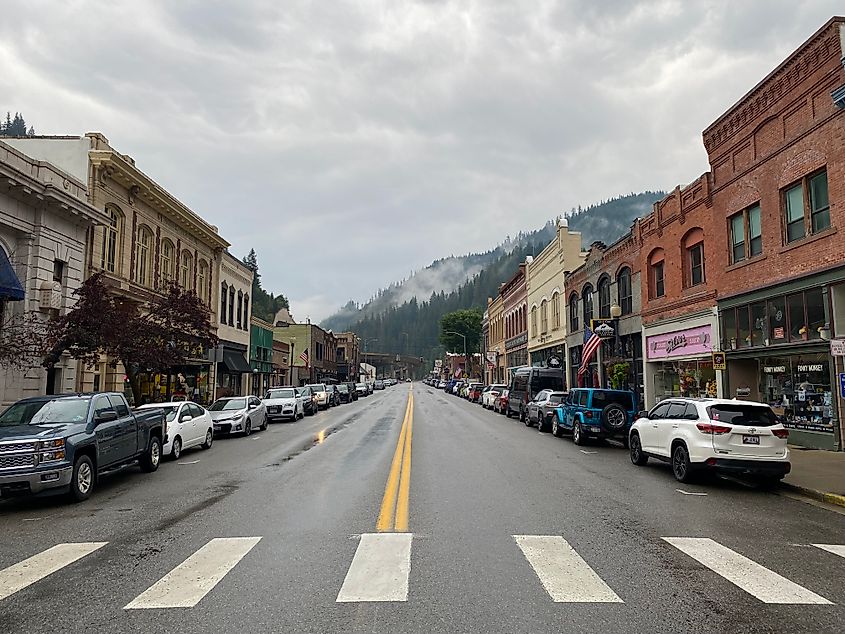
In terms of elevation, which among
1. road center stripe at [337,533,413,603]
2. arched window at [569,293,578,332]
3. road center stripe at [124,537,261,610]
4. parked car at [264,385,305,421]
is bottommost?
road center stripe at [124,537,261,610]

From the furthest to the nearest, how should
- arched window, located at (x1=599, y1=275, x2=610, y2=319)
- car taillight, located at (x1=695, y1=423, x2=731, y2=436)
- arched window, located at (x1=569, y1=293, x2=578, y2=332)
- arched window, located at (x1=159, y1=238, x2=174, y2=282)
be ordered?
arched window, located at (x1=569, y1=293, x2=578, y2=332) < arched window, located at (x1=599, y1=275, x2=610, y2=319) < arched window, located at (x1=159, y1=238, x2=174, y2=282) < car taillight, located at (x1=695, y1=423, x2=731, y2=436)

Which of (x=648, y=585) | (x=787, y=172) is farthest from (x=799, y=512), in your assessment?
(x=787, y=172)

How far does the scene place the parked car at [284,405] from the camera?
31594 millimetres

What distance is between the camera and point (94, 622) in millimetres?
5301

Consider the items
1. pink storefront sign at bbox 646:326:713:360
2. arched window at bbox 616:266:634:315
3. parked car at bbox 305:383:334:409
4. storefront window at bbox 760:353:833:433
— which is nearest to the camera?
storefront window at bbox 760:353:833:433

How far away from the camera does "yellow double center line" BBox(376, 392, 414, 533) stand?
858 cm

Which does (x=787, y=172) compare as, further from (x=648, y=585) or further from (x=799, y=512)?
(x=648, y=585)

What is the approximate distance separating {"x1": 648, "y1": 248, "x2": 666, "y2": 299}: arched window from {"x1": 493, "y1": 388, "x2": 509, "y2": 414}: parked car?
9.78m

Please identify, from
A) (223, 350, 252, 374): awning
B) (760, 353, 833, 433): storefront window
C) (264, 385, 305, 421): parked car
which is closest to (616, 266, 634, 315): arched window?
(760, 353, 833, 433): storefront window

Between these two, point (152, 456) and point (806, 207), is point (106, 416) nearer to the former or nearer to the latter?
point (152, 456)

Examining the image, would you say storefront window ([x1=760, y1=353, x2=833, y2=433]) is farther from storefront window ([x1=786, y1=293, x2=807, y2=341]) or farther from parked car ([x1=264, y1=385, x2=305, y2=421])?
parked car ([x1=264, y1=385, x2=305, y2=421])

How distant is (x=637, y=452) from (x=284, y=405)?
20115mm

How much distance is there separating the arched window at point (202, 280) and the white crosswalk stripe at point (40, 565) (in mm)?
33940

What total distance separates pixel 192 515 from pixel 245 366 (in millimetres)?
38068
